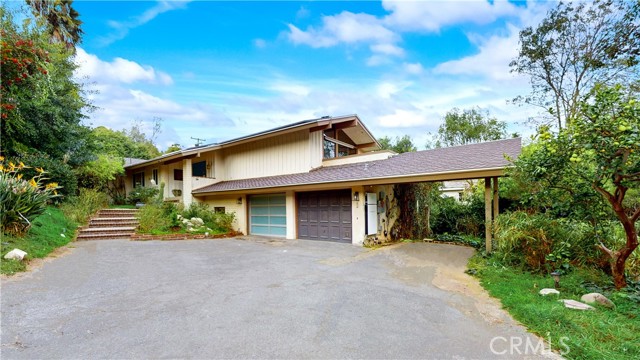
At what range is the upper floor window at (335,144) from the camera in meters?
14.0

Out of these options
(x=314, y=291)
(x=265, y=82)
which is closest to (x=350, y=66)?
(x=265, y=82)

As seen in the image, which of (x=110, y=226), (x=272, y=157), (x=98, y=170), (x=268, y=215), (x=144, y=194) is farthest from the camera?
(x=144, y=194)

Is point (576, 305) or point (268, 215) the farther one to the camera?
point (268, 215)

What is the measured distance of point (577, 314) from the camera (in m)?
3.87

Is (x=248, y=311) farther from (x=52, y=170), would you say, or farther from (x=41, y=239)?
(x=52, y=170)

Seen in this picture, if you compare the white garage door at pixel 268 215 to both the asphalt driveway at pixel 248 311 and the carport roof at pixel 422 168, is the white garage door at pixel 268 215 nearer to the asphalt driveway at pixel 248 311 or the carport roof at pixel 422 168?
the carport roof at pixel 422 168

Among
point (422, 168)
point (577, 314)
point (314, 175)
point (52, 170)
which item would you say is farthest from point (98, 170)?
point (577, 314)

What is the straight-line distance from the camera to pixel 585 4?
16.1 m

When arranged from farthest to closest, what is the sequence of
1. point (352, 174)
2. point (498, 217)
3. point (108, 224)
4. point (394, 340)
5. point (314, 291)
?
point (108, 224) → point (352, 174) → point (498, 217) → point (314, 291) → point (394, 340)

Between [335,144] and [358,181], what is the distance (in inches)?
204

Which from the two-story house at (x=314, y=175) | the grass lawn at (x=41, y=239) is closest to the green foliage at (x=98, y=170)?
the two-story house at (x=314, y=175)

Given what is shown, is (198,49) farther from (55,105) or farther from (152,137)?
(152,137)

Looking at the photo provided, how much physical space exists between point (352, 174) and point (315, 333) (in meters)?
7.32

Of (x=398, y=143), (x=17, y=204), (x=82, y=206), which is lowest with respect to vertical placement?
(x=82, y=206)
